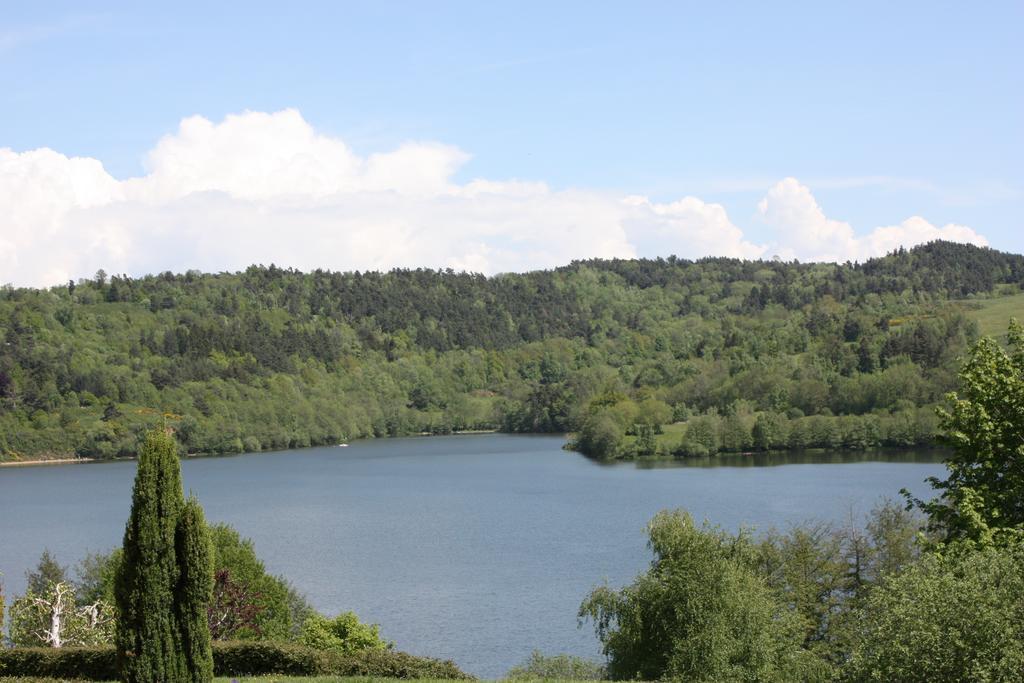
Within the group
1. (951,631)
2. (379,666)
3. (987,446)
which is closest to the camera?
(951,631)

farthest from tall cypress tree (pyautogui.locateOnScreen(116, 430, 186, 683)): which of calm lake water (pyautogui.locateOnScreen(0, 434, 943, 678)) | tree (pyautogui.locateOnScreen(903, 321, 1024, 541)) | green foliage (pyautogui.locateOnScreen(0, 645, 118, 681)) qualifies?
calm lake water (pyautogui.locateOnScreen(0, 434, 943, 678))

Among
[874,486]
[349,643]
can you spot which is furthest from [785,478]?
[349,643]

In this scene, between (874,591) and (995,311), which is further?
(995,311)

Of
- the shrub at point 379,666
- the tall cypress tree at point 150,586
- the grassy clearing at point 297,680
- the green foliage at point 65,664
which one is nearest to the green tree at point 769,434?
the shrub at point 379,666

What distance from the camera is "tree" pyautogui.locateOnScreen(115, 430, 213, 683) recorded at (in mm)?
16111

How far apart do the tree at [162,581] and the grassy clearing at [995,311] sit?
458ft

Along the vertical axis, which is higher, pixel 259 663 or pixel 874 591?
pixel 874 591

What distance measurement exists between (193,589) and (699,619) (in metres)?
15.6

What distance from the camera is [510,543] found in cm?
6309

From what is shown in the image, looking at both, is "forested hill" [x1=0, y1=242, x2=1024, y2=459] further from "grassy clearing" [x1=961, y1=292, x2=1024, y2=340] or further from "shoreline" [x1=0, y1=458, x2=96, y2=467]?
"grassy clearing" [x1=961, y1=292, x2=1024, y2=340]

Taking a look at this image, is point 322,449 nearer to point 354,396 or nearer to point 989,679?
point 354,396

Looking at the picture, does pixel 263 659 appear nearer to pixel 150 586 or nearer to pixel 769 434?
pixel 150 586

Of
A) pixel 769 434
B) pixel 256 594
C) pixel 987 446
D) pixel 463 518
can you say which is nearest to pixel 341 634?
pixel 256 594

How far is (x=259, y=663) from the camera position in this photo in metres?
21.0
